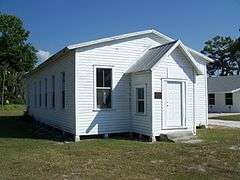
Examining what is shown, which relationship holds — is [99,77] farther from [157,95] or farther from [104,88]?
[157,95]

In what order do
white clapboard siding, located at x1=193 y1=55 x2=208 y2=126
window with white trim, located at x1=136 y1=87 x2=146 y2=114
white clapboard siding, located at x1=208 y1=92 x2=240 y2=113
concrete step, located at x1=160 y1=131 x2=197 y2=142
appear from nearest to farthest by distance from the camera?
concrete step, located at x1=160 y1=131 x2=197 y2=142 < window with white trim, located at x1=136 y1=87 x2=146 y2=114 < white clapboard siding, located at x1=193 y1=55 x2=208 y2=126 < white clapboard siding, located at x1=208 y1=92 x2=240 y2=113

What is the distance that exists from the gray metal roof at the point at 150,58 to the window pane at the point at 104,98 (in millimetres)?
1346

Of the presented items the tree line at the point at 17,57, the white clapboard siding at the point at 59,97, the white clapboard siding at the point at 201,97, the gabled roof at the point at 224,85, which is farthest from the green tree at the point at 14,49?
the white clapboard siding at the point at 201,97

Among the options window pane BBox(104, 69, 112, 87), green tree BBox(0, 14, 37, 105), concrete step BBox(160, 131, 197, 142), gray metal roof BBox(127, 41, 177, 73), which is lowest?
concrete step BBox(160, 131, 197, 142)

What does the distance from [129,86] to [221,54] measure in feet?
184

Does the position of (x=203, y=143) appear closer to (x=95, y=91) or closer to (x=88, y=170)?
(x=95, y=91)

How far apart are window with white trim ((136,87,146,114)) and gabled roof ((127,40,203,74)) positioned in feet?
2.79

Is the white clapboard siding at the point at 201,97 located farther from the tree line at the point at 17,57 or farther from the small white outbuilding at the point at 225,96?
the tree line at the point at 17,57

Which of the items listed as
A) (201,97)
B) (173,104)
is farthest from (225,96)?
(173,104)

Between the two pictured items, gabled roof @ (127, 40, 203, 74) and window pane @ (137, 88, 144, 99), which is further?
window pane @ (137, 88, 144, 99)

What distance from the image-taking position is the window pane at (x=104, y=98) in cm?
1714

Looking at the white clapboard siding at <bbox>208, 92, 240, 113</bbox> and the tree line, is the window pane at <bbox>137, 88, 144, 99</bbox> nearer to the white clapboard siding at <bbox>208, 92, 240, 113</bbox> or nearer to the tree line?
the white clapboard siding at <bbox>208, 92, 240, 113</bbox>

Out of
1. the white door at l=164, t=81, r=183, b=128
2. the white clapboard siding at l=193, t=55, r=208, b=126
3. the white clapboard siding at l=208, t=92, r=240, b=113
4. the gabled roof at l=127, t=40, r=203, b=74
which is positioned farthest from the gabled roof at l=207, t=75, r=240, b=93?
the white door at l=164, t=81, r=183, b=128

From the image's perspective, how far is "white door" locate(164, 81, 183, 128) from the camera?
16562mm
